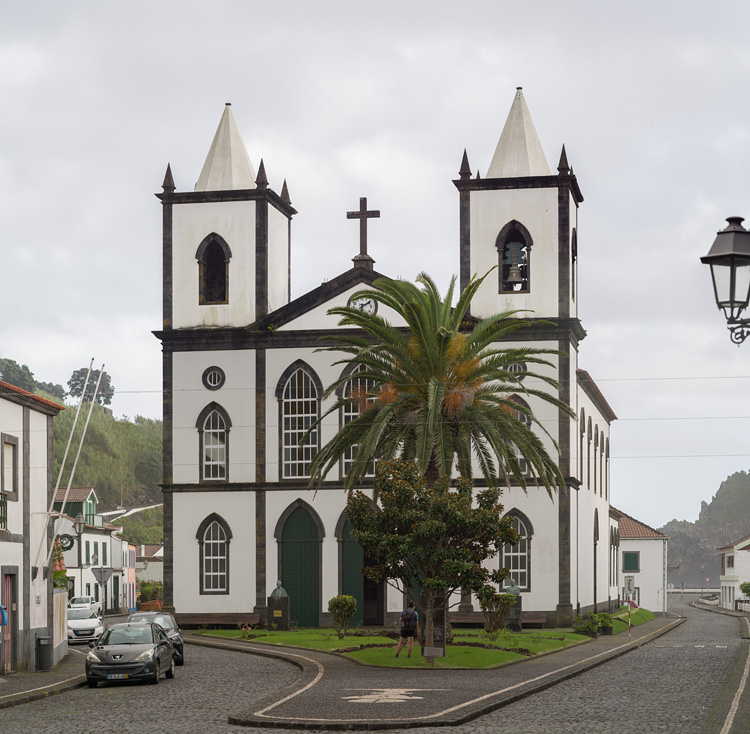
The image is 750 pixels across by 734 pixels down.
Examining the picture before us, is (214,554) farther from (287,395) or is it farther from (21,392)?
(21,392)

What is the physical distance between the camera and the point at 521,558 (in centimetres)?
4703

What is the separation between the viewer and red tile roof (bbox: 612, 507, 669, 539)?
91.0 m

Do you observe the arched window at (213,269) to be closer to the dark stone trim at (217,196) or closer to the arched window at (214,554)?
the dark stone trim at (217,196)

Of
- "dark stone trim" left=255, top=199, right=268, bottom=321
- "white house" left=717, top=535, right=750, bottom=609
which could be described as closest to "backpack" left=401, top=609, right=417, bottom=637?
"dark stone trim" left=255, top=199, right=268, bottom=321

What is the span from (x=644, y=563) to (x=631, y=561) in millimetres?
859

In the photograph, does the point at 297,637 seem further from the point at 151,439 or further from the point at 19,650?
the point at 151,439

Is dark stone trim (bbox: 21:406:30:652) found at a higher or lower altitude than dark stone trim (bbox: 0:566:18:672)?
higher

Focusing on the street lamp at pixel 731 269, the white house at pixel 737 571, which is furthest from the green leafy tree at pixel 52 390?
the street lamp at pixel 731 269

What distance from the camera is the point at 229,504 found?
4866 cm

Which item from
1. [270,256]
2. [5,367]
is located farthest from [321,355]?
[5,367]

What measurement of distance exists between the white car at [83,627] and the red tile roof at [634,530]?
164 ft

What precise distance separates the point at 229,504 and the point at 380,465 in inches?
656

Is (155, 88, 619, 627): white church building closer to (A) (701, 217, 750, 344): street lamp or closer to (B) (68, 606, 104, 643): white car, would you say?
(B) (68, 606, 104, 643): white car

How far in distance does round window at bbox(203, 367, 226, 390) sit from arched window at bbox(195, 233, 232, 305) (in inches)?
103
